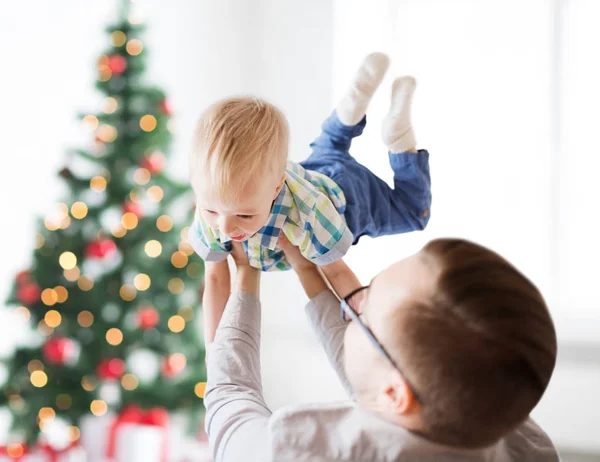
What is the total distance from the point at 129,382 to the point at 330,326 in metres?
1.80

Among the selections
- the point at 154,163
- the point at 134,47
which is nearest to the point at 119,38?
the point at 134,47

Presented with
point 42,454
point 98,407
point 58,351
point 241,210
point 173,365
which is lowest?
point 42,454

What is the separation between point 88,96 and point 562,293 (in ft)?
7.24

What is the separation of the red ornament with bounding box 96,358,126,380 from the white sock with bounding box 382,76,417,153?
177 cm

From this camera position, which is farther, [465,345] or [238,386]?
[238,386]

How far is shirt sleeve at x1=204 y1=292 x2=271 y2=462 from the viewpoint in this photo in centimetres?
91

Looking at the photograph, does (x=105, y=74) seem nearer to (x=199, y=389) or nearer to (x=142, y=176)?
(x=142, y=176)

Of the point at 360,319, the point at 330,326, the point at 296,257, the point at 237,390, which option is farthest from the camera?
the point at 296,257

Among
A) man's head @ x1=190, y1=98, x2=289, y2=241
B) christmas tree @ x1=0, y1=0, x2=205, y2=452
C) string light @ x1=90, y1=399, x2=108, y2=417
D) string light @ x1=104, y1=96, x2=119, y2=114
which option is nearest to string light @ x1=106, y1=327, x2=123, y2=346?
christmas tree @ x1=0, y1=0, x2=205, y2=452

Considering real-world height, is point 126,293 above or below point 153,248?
below

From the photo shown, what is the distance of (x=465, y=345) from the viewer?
2.38ft

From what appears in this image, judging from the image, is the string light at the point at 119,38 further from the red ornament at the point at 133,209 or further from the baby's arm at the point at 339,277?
the baby's arm at the point at 339,277

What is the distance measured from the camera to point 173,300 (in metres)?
2.72

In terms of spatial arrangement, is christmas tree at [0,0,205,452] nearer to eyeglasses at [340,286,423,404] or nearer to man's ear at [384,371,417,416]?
eyeglasses at [340,286,423,404]
